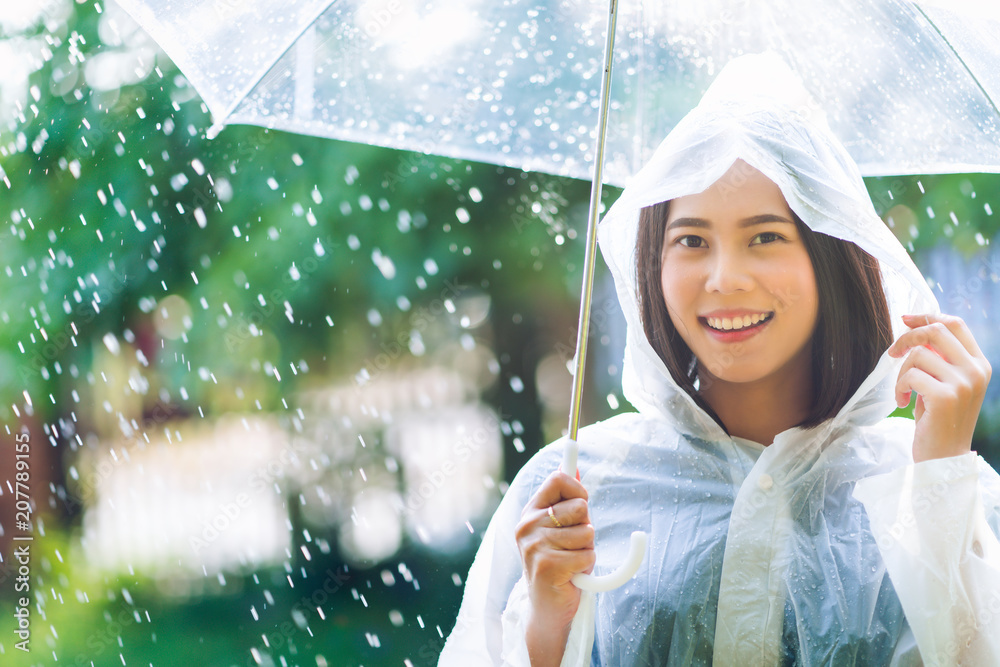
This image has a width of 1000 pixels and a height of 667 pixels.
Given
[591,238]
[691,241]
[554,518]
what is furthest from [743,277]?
[554,518]

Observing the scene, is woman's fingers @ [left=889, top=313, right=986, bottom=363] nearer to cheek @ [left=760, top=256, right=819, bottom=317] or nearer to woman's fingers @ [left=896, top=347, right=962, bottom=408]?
woman's fingers @ [left=896, top=347, right=962, bottom=408]

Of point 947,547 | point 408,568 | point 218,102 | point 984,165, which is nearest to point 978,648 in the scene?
point 947,547

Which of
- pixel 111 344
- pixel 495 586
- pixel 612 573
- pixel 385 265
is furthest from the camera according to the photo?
pixel 111 344

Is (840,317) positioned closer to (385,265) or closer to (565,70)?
(565,70)

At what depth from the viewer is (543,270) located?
401 centimetres

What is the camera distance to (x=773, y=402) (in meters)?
1.50

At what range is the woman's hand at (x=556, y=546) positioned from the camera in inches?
45.8

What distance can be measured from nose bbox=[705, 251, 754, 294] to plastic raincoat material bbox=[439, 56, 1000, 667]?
123mm

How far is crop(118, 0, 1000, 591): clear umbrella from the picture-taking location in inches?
60.4

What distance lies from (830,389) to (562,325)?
9.33 ft

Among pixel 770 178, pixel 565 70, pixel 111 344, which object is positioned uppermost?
pixel 565 70

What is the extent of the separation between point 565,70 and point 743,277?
59 centimetres

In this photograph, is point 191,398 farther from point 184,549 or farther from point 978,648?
point 978,648

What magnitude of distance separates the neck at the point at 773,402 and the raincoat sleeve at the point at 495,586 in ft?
1.14
